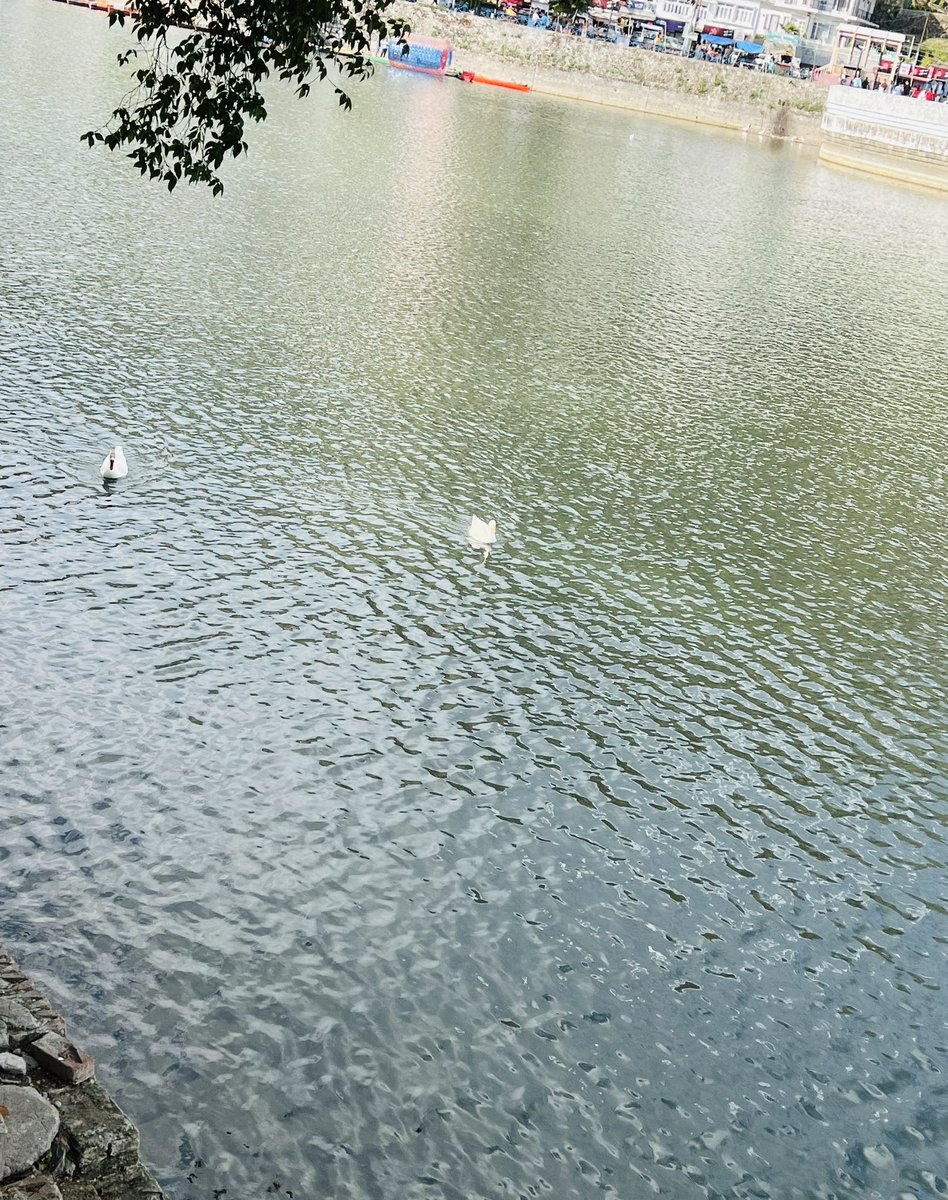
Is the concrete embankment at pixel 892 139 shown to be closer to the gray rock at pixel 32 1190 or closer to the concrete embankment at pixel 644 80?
the concrete embankment at pixel 644 80

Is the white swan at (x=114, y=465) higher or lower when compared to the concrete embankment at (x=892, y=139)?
lower

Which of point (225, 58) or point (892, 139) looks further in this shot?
point (892, 139)

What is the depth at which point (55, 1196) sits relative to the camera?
735 cm

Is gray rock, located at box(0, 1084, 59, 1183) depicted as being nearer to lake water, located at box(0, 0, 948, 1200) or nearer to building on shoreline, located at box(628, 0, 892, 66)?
lake water, located at box(0, 0, 948, 1200)

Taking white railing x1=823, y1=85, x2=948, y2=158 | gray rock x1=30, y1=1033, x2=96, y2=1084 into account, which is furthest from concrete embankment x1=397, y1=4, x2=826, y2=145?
gray rock x1=30, y1=1033, x2=96, y2=1084

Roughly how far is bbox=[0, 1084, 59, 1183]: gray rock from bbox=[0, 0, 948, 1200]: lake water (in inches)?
71.7

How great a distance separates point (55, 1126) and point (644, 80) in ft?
331

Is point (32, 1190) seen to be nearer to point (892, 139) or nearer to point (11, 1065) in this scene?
point (11, 1065)

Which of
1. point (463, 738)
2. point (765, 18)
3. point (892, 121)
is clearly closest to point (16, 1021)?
point (463, 738)

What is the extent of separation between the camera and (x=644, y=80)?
322 feet

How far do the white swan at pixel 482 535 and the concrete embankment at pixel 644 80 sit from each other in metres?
86.9

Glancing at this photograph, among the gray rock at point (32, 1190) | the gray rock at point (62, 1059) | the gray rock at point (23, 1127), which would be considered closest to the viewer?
the gray rock at point (32, 1190)

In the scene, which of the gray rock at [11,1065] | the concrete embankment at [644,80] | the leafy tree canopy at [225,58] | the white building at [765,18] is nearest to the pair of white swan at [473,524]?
the leafy tree canopy at [225,58]

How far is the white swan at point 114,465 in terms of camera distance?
20.1m
